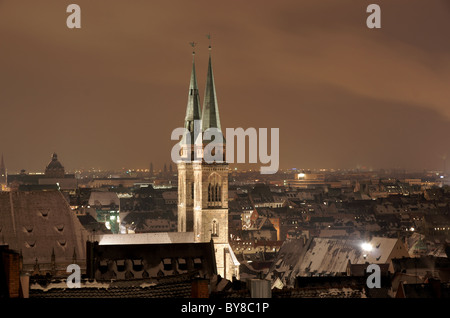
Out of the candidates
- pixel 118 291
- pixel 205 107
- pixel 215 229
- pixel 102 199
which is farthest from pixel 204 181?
pixel 102 199

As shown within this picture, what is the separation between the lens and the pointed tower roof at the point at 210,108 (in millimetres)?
78188

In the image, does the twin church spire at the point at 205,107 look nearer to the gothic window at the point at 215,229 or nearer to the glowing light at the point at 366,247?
the gothic window at the point at 215,229

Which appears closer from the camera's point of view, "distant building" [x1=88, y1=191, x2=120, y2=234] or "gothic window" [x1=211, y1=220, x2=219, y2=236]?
"gothic window" [x1=211, y1=220, x2=219, y2=236]

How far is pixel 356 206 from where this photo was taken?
18550 centimetres

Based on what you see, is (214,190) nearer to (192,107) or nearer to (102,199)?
(192,107)

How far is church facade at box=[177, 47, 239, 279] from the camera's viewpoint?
74.3m

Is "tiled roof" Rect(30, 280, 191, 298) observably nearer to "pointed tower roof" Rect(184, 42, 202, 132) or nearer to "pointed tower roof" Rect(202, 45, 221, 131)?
"pointed tower roof" Rect(202, 45, 221, 131)

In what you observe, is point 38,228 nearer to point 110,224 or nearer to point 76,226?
point 76,226

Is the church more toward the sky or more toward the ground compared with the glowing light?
more toward the sky

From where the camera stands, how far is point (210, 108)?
78750mm

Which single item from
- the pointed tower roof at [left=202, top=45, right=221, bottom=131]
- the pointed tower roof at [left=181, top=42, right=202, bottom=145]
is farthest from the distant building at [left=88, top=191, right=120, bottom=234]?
the pointed tower roof at [left=202, top=45, right=221, bottom=131]

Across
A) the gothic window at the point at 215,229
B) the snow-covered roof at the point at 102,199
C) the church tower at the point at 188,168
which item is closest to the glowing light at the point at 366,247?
the gothic window at the point at 215,229
